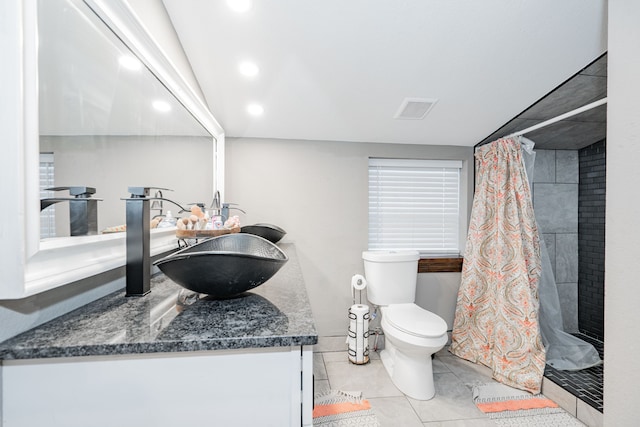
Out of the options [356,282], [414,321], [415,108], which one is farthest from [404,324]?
[415,108]

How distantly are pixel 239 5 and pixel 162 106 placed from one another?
62cm

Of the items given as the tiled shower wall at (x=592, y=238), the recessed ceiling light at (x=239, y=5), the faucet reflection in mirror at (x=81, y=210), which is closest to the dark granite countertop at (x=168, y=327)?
the faucet reflection in mirror at (x=81, y=210)

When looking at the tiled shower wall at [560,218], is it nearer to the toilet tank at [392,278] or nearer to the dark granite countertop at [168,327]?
the toilet tank at [392,278]

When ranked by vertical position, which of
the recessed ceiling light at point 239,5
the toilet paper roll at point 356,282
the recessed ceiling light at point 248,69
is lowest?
the toilet paper roll at point 356,282

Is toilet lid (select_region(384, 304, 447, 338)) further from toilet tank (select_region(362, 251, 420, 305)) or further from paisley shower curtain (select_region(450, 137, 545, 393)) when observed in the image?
paisley shower curtain (select_region(450, 137, 545, 393))

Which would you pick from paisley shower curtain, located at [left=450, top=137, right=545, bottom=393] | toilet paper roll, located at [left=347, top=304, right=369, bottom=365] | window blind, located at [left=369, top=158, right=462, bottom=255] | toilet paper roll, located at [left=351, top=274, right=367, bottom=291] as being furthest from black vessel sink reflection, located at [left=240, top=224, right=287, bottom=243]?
paisley shower curtain, located at [left=450, top=137, right=545, bottom=393]

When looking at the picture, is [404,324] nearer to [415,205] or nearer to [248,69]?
[415,205]

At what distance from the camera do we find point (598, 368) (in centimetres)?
219

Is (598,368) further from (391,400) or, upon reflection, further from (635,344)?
(391,400)

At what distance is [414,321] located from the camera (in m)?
2.19

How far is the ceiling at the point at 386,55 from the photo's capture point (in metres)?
1.48

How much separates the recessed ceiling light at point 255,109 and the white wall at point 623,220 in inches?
79.1

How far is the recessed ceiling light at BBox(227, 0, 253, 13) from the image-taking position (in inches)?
55.7

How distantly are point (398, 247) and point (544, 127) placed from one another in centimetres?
161
